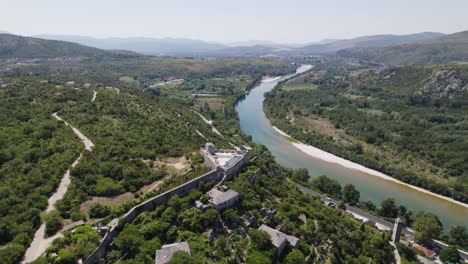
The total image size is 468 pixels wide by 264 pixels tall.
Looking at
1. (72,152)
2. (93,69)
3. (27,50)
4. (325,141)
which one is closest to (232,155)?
(72,152)

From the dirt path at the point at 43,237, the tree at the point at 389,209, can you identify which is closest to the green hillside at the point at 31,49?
the dirt path at the point at 43,237

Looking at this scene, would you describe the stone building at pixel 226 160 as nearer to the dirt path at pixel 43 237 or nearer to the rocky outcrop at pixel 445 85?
the dirt path at pixel 43 237

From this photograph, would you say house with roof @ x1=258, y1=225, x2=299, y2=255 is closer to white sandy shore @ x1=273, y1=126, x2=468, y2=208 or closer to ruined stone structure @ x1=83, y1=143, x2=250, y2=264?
ruined stone structure @ x1=83, y1=143, x2=250, y2=264

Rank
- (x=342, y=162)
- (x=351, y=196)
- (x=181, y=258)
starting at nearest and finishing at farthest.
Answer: (x=181, y=258) < (x=351, y=196) < (x=342, y=162)

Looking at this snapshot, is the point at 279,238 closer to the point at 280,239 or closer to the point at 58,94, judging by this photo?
the point at 280,239

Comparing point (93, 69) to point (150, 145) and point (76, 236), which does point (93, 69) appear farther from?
point (76, 236)

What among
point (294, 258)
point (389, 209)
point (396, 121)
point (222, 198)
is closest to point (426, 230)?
point (389, 209)
